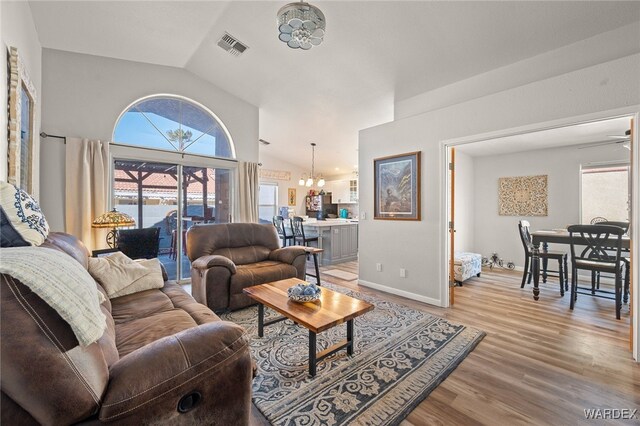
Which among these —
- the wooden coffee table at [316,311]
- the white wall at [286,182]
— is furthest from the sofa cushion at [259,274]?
the white wall at [286,182]

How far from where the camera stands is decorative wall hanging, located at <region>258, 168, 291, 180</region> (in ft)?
26.2

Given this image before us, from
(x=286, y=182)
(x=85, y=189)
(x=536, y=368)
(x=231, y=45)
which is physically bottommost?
(x=536, y=368)

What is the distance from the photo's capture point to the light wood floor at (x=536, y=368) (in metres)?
1.62

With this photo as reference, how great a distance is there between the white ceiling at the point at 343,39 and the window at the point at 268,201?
3822 millimetres

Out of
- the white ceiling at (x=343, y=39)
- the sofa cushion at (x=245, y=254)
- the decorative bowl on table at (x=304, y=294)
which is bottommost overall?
the decorative bowl on table at (x=304, y=294)

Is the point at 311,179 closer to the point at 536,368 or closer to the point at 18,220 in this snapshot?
the point at 536,368

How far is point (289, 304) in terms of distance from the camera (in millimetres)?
2127

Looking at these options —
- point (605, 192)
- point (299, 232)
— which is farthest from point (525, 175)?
point (299, 232)

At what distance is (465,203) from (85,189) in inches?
255

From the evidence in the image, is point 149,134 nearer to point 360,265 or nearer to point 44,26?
point 44,26

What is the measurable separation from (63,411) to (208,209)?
4264 mm

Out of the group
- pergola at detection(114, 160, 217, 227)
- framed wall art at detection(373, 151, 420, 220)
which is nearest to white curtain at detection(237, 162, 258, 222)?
pergola at detection(114, 160, 217, 227)

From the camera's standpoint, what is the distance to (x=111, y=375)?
942 mm

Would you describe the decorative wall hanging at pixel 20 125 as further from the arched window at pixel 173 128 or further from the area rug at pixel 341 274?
the area rug at pixel 341 274
